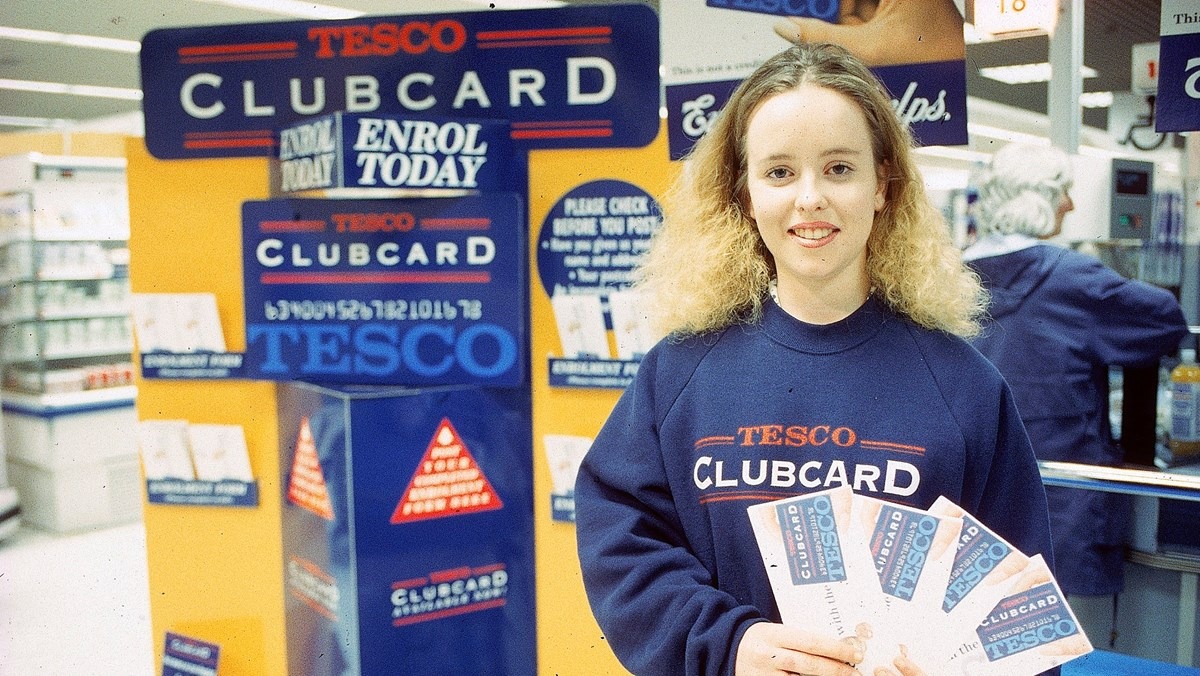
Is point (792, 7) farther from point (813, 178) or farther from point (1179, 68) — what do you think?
point (813, 178)

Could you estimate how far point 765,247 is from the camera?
58.0 inches

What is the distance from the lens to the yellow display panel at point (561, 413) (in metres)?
2.49

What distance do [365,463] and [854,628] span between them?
5.12ft

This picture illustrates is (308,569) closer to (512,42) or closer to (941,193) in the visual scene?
(512,42)

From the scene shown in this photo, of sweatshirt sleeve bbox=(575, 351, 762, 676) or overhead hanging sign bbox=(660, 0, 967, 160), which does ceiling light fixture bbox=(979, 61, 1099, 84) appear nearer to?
overhead hanging sign bbox=(660, 0, 967, 160)

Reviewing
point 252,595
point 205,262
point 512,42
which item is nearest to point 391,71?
point 512,42

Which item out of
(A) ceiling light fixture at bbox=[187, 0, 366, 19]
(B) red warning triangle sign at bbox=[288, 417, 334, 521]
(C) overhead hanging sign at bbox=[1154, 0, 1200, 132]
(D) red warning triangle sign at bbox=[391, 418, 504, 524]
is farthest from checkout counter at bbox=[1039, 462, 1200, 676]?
(A) ceiling light fixture at bbox=[187, 0, 366, 19]

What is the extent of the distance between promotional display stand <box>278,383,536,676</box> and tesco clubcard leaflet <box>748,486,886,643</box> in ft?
4.70

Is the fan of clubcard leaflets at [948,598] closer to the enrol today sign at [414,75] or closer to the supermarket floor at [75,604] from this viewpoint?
the enrol today sign at [414,75]

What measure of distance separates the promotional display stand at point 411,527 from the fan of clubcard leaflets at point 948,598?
4.97 feet

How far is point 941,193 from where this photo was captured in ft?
38.5

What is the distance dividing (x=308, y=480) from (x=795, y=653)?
68.9 inches

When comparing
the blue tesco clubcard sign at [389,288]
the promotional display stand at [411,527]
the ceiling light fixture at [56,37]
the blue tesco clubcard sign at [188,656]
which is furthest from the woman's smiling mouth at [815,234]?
the blue tesco clubcard sign at [188,656]

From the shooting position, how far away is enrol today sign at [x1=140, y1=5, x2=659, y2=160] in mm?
2424
